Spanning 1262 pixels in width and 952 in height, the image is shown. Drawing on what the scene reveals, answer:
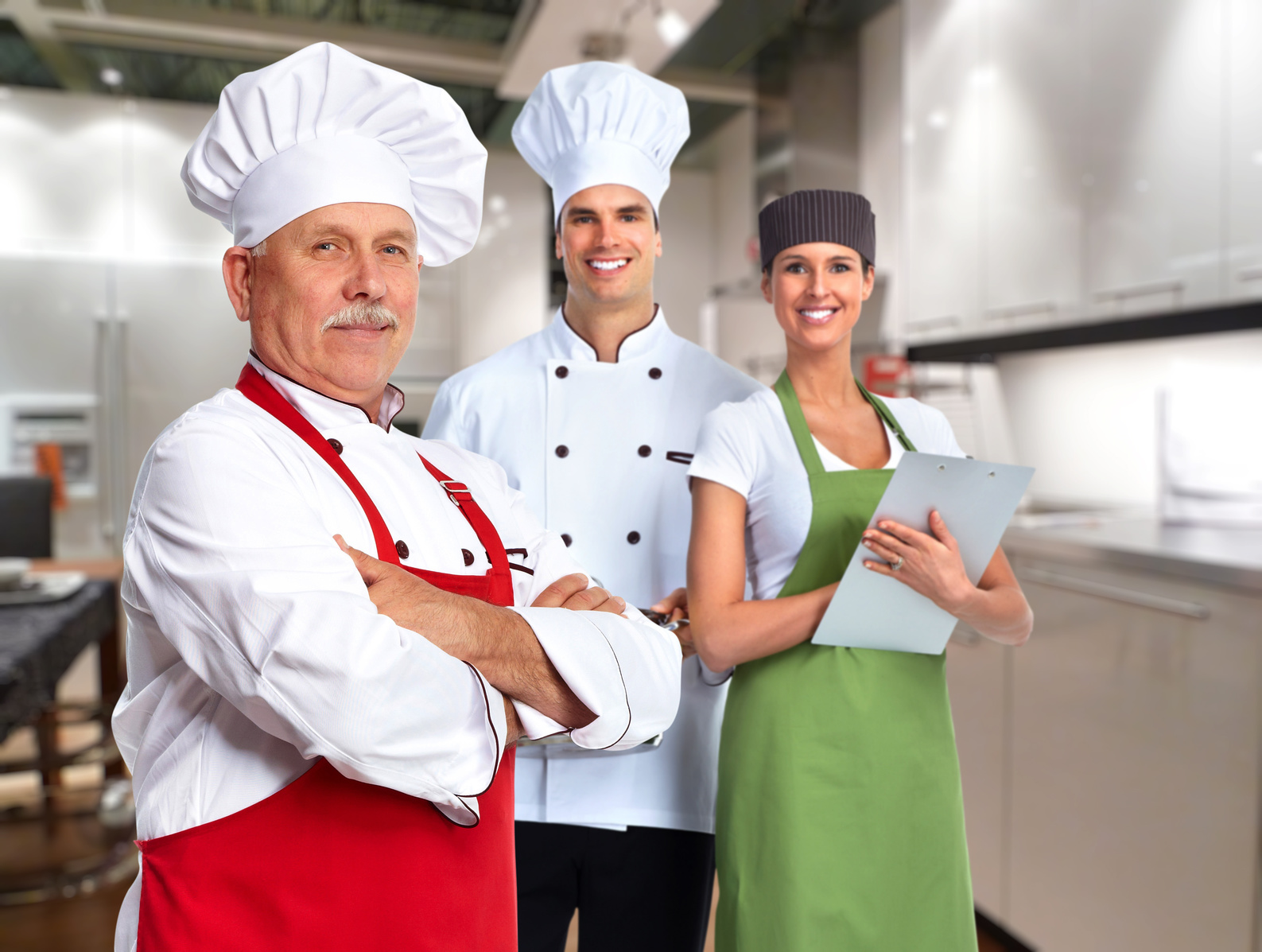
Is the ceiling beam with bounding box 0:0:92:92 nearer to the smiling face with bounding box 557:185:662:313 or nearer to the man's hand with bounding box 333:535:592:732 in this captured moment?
the smiling face with bounding box 557:185:662:313

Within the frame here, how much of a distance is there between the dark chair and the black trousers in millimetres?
2694

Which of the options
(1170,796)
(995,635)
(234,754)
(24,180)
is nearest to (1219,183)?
(1170,796)

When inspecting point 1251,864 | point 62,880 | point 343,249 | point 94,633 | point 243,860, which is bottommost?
point 62,880

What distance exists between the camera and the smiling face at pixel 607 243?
0.98m

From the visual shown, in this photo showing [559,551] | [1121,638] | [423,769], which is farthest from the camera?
[1121,638]

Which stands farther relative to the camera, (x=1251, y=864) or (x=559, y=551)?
(x=1251, y=864)

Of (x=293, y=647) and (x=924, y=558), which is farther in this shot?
(x=924, y=558)

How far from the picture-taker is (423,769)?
56 centimetres

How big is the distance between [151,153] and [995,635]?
300 centimetres

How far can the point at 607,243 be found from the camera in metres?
0.98

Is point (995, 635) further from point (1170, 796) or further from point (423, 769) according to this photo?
point (1170, 796)

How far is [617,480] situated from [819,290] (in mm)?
336

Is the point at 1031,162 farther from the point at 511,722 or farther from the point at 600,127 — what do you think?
the point at 511,722

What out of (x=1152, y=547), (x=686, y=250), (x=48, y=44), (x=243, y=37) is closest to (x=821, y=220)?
(x=686, y=250)
